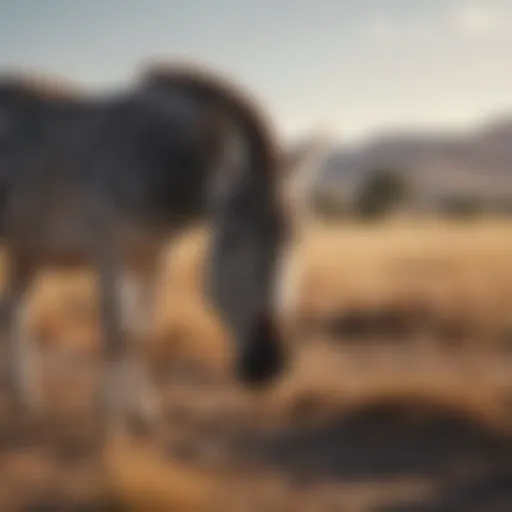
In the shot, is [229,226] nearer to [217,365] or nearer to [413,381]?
[413,381]

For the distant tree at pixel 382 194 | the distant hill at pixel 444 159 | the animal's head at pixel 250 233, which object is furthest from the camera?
the distant hill at pixel 444 159

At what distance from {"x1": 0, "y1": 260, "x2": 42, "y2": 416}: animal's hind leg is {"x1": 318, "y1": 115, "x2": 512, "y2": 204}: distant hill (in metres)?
65.2

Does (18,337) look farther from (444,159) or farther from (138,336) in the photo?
(444,159)

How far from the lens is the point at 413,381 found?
500 centimetres

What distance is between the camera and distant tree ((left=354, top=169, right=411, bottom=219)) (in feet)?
91.8

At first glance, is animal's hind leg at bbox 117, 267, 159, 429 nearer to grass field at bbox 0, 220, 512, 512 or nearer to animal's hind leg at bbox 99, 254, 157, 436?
animal's hind leg at bbox 99, 254, 157, 436

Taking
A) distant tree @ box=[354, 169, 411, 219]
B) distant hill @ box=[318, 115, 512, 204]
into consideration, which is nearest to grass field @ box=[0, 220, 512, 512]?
distant tree @ box=[354, 169, 411, 219]

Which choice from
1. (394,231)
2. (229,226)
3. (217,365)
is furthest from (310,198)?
(394,231)

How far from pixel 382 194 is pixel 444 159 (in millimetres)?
64605

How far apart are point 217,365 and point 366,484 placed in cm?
250

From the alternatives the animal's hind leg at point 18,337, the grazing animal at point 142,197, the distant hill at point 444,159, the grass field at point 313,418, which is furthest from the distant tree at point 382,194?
the distant hill at point 444,159

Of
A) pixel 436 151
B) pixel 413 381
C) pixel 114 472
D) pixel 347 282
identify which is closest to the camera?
pixel 114 472

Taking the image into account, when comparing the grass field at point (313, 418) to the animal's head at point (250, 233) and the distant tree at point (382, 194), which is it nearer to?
the animal's head at point (250, 233)

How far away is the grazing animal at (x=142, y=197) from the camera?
371 centimetres
